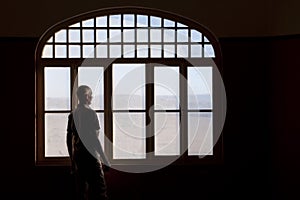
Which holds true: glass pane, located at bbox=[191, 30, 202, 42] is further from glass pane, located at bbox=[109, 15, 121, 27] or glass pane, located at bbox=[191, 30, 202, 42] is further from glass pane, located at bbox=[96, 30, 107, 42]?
glass pane, located at bbox=[96, 30, 107, 42]

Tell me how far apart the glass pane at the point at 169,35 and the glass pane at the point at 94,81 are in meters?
0.78

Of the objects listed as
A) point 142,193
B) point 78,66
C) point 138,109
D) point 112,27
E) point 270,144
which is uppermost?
point 112,27

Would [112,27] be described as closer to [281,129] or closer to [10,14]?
[10,14]

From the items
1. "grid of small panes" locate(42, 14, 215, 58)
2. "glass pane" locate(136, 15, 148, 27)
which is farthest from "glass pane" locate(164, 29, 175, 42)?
"glass pane" locate(136, 15, 148, 27)

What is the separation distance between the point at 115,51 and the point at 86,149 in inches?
50.1

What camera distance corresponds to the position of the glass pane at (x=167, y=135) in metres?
5.71

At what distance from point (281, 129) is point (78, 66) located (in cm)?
225

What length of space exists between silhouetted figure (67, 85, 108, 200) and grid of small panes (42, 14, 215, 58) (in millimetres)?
784

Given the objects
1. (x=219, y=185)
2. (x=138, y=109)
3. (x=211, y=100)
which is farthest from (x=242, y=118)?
(x=138, y=109)

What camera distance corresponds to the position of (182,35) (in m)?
5.69

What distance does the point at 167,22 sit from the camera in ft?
18.6

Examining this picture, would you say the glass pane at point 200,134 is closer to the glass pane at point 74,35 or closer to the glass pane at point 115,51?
the glass pane at point 115,51

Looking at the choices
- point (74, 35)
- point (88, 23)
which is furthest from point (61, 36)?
point (88, 23)

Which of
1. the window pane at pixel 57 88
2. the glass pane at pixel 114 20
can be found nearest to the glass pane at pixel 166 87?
the glass pane at pixel 114 20
